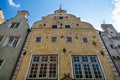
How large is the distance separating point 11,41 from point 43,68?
15.5 ft

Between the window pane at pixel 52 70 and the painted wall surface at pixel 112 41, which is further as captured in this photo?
the painted wall surface at pixel 112 41

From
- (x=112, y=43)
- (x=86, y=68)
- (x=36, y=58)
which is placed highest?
(x=112, y=43)

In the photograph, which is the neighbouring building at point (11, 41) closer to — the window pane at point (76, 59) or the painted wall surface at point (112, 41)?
the window pane at point (76, 59)

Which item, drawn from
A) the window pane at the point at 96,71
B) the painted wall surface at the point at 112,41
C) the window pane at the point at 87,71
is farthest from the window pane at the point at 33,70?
the painted wall surface at the point at 112,41

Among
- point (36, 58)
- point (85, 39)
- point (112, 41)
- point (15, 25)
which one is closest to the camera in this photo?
point (36, 58)

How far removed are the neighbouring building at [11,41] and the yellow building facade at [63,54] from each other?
28.0 inches

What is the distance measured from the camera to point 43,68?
1036 centimetres

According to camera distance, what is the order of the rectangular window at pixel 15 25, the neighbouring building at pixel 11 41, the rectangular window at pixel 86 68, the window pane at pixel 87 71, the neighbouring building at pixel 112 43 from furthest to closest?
1. the rectangular window at pixel 15 25
2. the neighbouring building at pixel 112 43
3. the neighbouring building at pixel 11 41
4. the window pane at pixel 87 71
5. the rectangular window at pixel 86 68

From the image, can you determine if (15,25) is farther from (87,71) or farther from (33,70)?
(87,71)

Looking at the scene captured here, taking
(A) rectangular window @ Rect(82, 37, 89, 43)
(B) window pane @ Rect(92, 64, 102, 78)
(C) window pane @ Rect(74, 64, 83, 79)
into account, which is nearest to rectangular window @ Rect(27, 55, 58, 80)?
(C) window pane @ Rect(74, 64, 83, 79)

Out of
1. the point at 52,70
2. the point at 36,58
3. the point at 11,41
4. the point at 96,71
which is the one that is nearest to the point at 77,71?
the point at 96,71

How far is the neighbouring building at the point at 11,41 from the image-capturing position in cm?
1023

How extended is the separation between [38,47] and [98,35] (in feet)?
20.4

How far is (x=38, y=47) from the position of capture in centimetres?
1199
